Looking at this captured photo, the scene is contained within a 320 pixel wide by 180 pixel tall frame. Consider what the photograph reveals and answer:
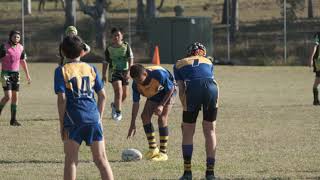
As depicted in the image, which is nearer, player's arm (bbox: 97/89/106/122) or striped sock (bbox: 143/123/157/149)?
player's arm (bbox: 97/89/106/122)

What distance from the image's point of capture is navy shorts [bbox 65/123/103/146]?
8758 mm

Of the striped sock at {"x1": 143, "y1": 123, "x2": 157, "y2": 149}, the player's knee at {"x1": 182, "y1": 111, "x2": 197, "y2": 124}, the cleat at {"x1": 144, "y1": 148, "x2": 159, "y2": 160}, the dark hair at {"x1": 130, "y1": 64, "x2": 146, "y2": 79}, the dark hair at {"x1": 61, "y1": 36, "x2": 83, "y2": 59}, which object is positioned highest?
the dark hair at {"x1": 61, "y1": 36, "x2": 83, "y2": 59}

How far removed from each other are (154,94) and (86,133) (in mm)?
3641

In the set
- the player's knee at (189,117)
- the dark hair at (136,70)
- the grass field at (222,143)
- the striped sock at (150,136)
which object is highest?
the dark hair at (136,70)

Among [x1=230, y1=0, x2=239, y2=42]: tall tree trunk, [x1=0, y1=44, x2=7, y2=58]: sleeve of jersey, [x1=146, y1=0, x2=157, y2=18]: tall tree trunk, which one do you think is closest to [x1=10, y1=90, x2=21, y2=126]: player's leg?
[x1=0, y1=44, x2=7, y2=58]: sleeve of jersey

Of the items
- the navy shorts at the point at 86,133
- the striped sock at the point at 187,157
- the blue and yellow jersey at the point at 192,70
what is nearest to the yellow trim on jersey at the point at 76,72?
the navy shorts at the point at 86,133

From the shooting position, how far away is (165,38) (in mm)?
44781

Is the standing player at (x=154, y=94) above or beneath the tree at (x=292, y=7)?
beneath

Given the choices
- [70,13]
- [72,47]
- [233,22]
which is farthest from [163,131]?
[70,13]

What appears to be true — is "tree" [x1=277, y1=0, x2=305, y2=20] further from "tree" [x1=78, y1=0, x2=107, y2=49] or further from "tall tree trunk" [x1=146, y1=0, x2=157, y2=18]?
"tree" [x1=78, y1=0, x2=107, y2=49]

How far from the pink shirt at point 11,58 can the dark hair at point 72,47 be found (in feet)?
29.3

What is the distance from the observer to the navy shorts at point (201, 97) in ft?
34.9

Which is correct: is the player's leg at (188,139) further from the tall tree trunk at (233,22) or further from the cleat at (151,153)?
the tall tree trunk at (233,22)

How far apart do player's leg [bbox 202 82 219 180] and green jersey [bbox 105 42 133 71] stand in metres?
7.57
